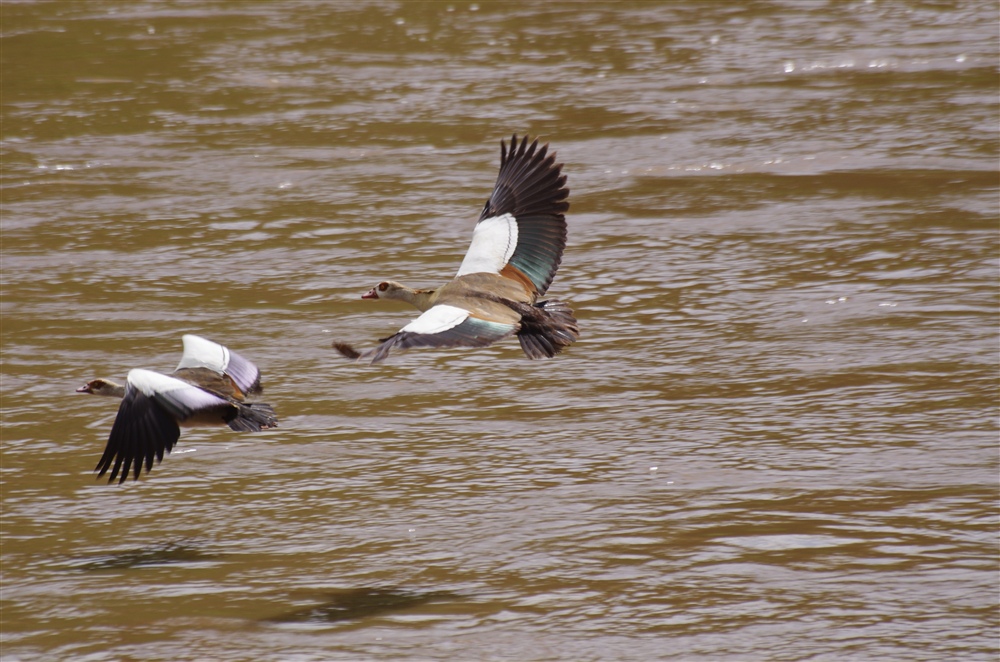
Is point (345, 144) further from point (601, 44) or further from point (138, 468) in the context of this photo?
point (138, 468)

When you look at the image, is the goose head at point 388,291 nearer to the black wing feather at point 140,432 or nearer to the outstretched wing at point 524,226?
the outstretched wing at point 524,226

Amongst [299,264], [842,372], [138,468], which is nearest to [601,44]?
[299,264]

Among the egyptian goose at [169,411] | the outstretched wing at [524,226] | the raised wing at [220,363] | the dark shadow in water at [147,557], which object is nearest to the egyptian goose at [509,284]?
the outstretched wing at [524,226]

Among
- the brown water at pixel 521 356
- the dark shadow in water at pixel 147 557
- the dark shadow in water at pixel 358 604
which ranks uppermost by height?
the brown water at pixel 521 356

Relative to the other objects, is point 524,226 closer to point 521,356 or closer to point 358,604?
point 521,356

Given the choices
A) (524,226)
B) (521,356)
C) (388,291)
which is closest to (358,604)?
(388,291)

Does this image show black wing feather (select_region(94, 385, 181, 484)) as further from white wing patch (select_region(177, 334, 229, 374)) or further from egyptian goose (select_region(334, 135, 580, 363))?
egyptian goose (select_region(334, 135, 580, 363))

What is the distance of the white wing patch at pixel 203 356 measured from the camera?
5008 mm

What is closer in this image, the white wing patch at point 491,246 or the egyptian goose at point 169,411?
the egyptian goose at point 169,411

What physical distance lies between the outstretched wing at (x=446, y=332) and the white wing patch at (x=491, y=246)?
0.56 metres

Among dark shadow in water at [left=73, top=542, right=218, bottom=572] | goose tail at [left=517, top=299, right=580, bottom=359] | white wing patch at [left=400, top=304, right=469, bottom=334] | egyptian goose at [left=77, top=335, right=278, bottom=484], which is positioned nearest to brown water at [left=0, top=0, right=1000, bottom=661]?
dark shadow in water at [left=73, top=542, right=218, bottom=572]

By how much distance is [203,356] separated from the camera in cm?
506

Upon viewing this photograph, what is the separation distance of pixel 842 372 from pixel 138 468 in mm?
2823

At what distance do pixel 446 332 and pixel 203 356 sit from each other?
3.22ft
